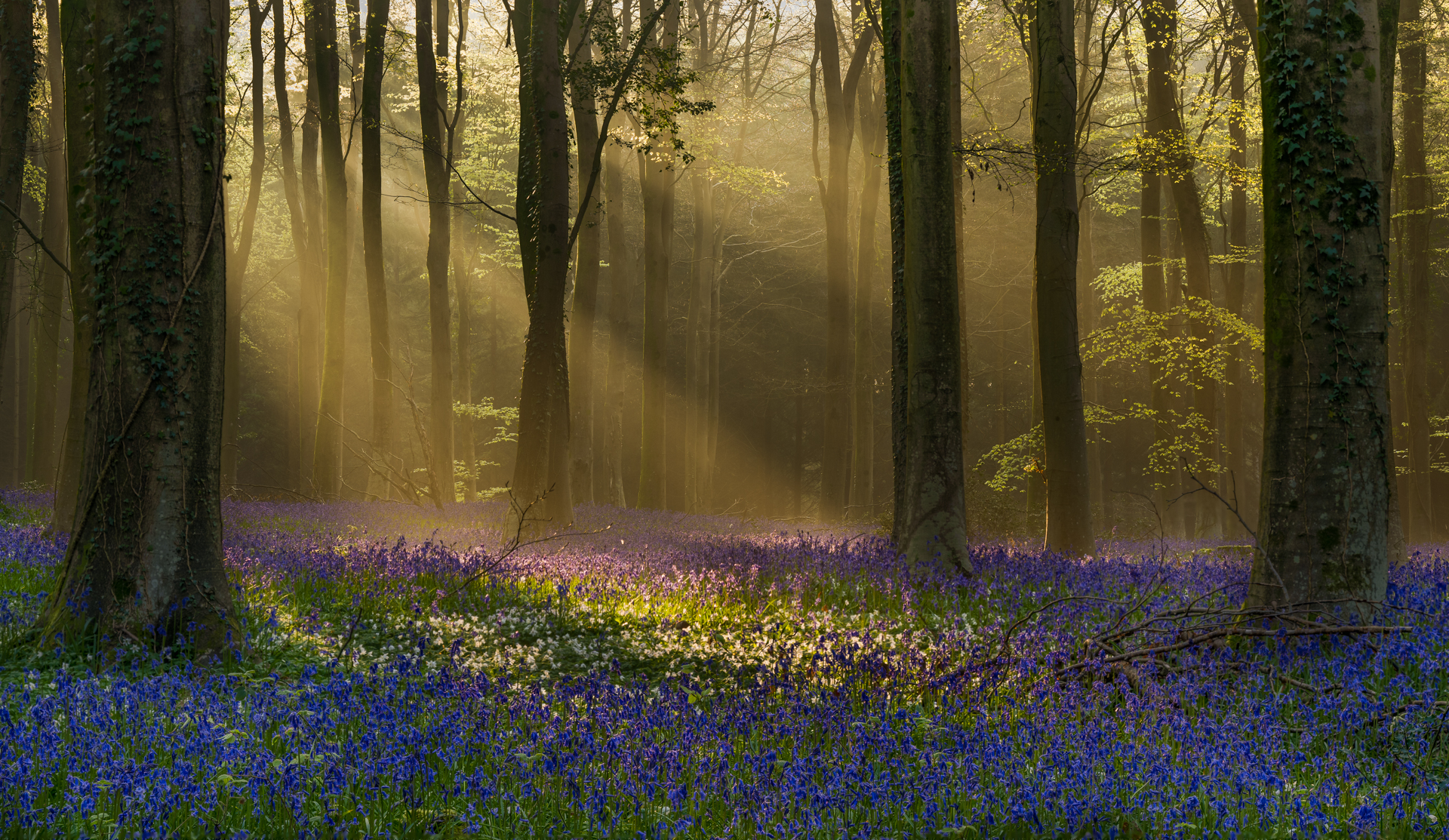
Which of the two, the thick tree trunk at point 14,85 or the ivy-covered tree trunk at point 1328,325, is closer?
the ivy-covered tree trunk at point 1328,325

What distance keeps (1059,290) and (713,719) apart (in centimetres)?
961

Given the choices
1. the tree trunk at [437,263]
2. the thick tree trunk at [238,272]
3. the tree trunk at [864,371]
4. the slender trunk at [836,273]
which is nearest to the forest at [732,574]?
the tree trunk at [437,263]

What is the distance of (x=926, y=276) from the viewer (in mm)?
9258

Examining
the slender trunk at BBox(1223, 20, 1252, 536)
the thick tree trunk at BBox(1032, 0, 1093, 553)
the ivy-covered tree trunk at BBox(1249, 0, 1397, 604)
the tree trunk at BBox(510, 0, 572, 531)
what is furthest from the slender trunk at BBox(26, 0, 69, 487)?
the slender trunk at BBox(1223, 20, 1252, 536)

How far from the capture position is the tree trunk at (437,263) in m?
19.4

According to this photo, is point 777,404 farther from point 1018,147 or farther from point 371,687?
point 371,687

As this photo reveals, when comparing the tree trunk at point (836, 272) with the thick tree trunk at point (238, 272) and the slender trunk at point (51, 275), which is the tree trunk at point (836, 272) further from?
the slender trunk at point (51, 275)

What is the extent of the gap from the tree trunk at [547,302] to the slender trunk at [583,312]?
17.2ft

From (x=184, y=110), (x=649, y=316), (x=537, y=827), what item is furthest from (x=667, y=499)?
(x=537, y=827)

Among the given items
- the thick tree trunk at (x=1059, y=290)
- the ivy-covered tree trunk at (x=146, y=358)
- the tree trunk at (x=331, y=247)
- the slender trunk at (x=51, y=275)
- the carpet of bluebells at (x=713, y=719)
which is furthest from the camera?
the slender trunk at (x=51, y=275)

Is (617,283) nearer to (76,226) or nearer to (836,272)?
(836,272)

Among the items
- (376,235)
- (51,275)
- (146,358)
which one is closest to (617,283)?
(376,235)

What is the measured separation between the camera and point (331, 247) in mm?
19703

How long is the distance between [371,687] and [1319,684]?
500cm
